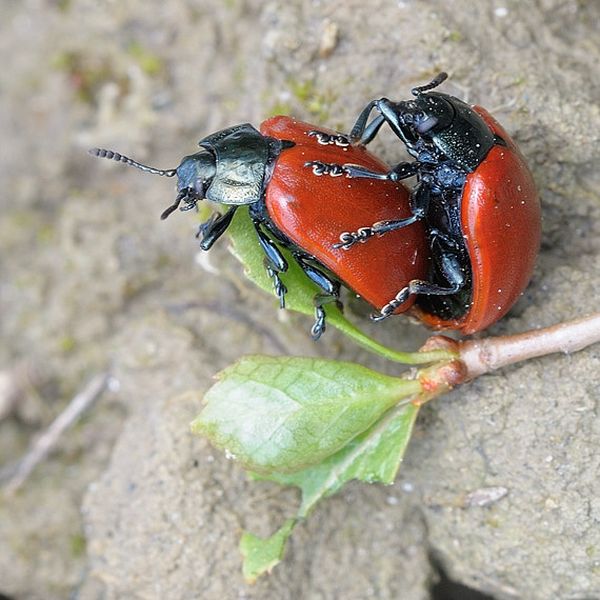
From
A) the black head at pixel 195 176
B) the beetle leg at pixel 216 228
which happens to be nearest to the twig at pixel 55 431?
the beetle leg at pixel 216 228

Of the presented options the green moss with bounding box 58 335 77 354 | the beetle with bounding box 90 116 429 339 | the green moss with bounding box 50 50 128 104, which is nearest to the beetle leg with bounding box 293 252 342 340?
the beetle with bounding box 90 116 429 339

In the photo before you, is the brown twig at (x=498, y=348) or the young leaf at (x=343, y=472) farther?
the young leaf at (x=343, y=472)

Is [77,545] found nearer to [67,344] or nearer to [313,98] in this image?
[67,344]

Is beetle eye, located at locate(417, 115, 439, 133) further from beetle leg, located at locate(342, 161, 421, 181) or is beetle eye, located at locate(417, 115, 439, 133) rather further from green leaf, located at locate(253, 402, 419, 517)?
green leaf, located at locate(253, 402, 419, 517)

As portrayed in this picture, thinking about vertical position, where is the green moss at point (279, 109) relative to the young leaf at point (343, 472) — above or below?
above

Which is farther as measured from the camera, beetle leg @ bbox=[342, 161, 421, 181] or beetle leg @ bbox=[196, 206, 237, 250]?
beetle leg @ bbox=[196, 206, 237, 250]

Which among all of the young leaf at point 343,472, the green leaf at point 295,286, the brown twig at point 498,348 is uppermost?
the brown twig at point 498,348

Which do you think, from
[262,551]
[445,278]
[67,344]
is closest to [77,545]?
[67,344]

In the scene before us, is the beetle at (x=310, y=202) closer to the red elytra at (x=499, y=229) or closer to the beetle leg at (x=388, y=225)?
the beetle leg at (x=388, y=225)
